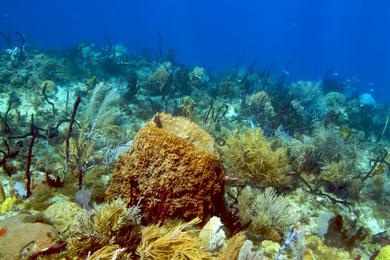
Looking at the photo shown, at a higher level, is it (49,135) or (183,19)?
(183,19)

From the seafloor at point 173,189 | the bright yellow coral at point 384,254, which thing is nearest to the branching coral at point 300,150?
the seafloor at point 173,189

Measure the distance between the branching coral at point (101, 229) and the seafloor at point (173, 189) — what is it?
1cm

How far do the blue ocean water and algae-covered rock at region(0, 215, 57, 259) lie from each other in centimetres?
10070

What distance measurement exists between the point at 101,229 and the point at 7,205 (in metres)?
1.90

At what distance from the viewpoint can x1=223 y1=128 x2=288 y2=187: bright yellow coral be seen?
20.7 ft

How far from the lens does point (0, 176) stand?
545 cm

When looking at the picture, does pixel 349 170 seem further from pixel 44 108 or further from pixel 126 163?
pixel 44 108

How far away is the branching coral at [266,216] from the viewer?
16.8 feet

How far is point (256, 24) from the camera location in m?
184

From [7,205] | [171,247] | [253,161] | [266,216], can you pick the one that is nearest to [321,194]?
[253,161]

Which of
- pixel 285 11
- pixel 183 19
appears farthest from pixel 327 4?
pixel 183 19

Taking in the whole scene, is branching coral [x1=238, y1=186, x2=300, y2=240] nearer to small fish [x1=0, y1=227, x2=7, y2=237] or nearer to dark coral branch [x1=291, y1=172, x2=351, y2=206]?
dark coral branch [x1=291, y1=172, x2=351, y2=206]

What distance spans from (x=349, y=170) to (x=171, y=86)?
7665 mm

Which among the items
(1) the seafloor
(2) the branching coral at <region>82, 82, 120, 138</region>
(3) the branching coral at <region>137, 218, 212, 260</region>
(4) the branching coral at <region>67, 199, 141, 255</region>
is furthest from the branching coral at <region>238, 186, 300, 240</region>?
(2) the branching coral at <region>82, 82, 120, 138</region>
